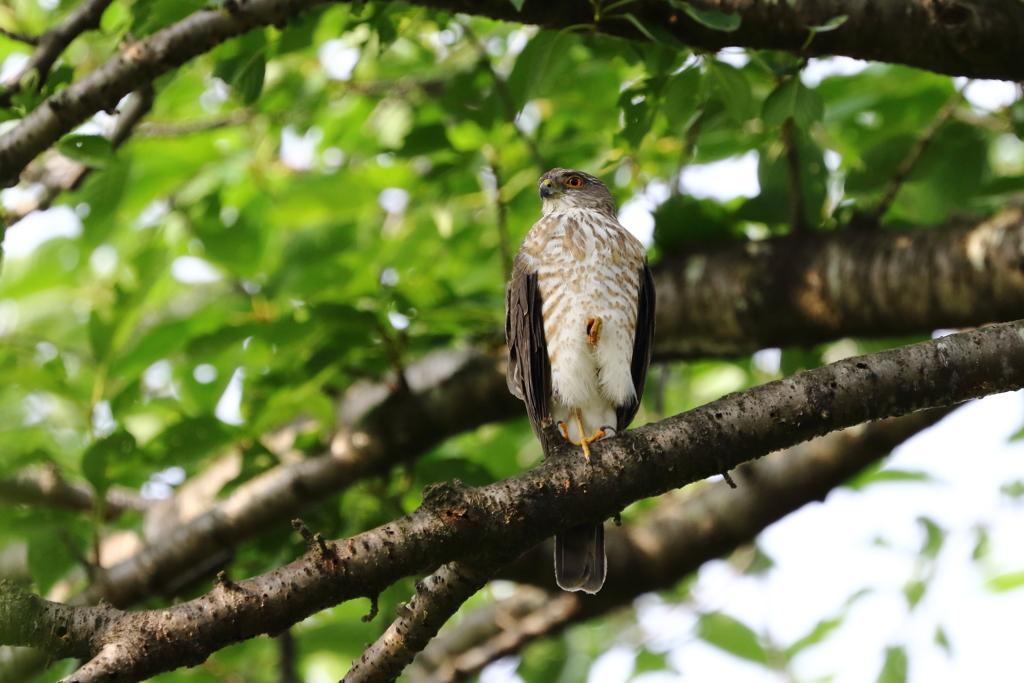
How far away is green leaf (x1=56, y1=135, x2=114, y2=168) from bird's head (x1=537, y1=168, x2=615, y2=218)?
2.18 meters

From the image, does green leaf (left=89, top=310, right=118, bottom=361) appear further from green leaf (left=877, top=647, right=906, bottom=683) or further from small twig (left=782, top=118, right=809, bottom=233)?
green leaf (left=877, top=647, right=906, bottom=683)

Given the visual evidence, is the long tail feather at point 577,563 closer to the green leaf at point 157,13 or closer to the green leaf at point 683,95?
the green leaf at point 683,95

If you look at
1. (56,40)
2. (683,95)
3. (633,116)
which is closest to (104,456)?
(56,40)

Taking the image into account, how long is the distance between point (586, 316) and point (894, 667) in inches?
117

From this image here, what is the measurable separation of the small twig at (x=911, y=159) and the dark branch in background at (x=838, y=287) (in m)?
0.12

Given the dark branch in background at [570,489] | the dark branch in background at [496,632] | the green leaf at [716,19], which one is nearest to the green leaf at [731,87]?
the green leaf at [716,19]

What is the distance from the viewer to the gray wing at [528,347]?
3.99m

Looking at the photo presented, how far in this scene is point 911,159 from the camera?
15.7 ft

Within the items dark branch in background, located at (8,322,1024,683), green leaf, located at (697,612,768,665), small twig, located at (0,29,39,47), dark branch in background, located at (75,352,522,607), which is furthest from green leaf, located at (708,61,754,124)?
green leaf, located at (697,612,768,665)

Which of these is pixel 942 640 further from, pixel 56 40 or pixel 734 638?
pixel 56 40

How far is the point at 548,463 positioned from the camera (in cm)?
286

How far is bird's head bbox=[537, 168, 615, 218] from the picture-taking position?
15.5 ft

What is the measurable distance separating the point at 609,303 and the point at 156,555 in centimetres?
312

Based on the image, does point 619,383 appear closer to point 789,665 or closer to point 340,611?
point 789,665
